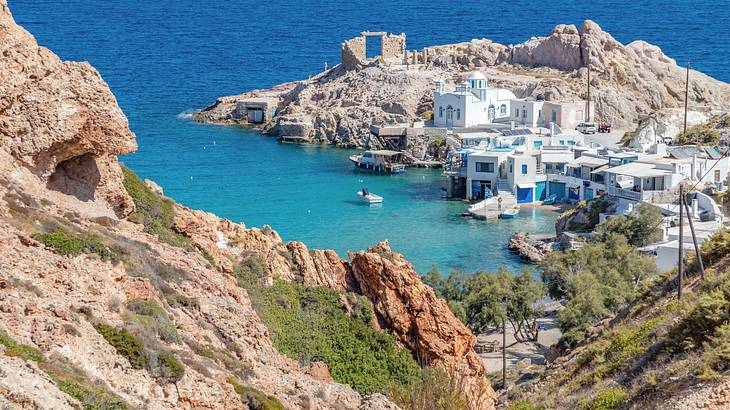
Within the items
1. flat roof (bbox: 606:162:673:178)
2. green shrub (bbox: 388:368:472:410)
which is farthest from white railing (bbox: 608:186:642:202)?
green shrub (bbox: 388:368:472:410)

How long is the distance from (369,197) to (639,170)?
51.5ft

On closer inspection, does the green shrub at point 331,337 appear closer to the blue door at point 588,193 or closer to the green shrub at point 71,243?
the green shrub at point 71,243

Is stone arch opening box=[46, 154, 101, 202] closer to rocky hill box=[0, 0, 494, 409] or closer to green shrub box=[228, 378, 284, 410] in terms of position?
rocky hill box=[0, 0, 494, 409]

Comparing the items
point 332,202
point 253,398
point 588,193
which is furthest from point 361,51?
point 253,398

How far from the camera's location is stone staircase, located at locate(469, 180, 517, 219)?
6053cm

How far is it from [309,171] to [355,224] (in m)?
16.7

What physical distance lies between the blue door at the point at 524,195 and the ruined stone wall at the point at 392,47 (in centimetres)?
3621

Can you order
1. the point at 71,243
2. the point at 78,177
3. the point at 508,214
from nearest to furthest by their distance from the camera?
the point at 71,243 → the point at 78,177 → the point at 508,214

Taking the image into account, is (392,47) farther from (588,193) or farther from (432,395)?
(432,395)

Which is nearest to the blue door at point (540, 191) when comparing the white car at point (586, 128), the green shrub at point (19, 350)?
the white car at point (586, 128)

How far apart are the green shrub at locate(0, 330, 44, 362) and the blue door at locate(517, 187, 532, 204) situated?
5229cm

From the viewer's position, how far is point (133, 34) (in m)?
179

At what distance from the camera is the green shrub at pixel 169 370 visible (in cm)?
1527

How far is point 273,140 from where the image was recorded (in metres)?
87.8
